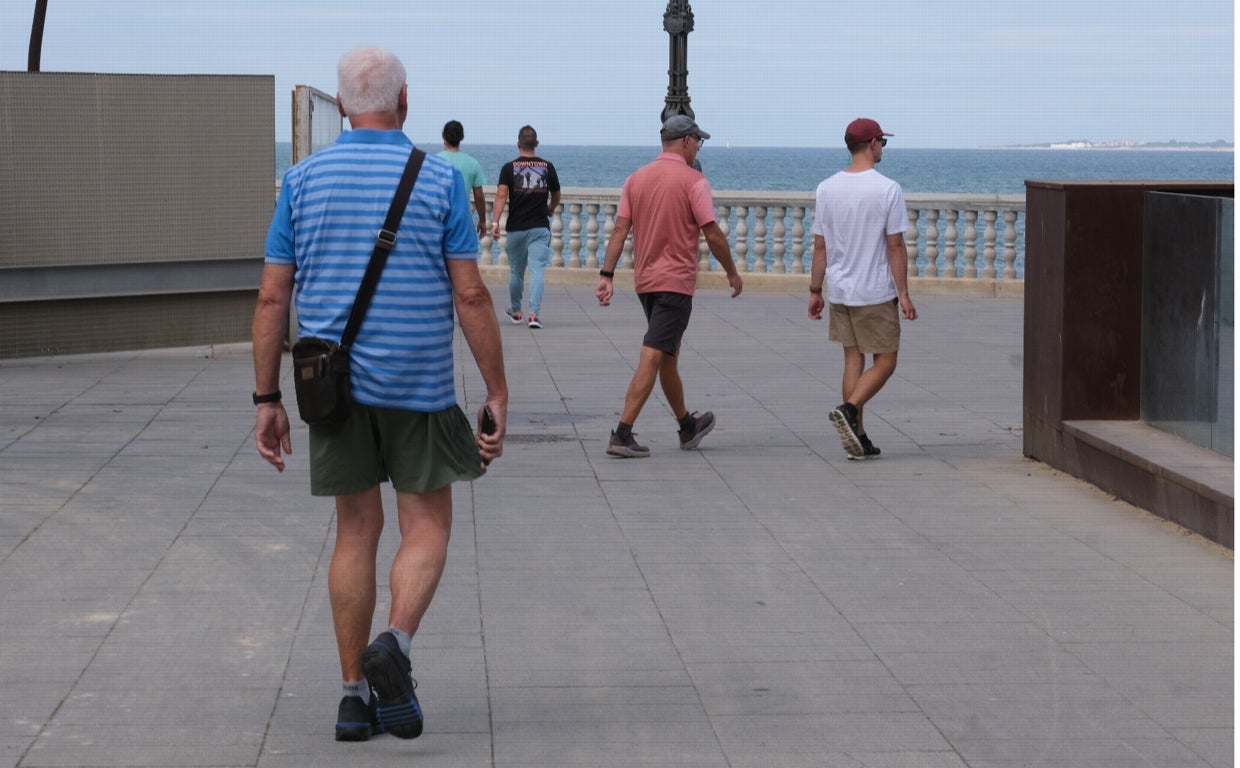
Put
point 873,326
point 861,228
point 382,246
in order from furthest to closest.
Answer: point 873,326, point 861,228, point 382,246

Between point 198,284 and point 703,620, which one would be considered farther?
point 198,284

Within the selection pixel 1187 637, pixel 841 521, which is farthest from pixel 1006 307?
pixel 1187 637

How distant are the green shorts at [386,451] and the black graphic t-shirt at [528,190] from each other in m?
11.8

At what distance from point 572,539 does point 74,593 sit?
2.05m

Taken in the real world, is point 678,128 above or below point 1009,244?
above

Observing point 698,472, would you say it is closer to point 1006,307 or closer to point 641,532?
point 641,532

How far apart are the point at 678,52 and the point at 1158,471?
42.6 ft

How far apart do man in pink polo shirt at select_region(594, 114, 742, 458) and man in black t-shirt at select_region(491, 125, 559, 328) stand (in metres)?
6.79

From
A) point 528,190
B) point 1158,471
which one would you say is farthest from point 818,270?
point 528,190

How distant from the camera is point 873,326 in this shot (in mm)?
9922

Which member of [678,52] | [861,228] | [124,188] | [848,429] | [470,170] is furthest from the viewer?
[678,52]

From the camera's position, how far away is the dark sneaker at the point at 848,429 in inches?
377

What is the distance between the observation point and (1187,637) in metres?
6.04

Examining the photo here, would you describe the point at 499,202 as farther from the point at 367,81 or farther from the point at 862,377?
the point at 367,81
